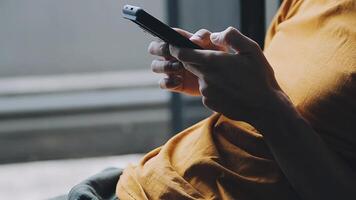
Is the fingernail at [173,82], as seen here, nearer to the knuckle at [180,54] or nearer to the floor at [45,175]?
the knuckle at [180,54]

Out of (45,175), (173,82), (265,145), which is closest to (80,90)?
(45,175)

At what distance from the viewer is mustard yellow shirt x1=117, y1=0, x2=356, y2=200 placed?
0.71 m

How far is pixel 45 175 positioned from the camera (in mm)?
1779

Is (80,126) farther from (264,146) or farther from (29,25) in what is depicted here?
(264,146)

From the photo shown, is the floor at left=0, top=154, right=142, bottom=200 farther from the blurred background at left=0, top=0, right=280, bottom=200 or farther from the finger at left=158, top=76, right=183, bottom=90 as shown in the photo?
the finger at left=158, top=76, right=183, bottom=90

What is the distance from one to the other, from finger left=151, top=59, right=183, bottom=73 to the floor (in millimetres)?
905

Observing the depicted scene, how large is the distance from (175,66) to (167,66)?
11 millimetres

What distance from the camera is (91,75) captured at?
6.19 feet

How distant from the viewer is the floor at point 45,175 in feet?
5.54

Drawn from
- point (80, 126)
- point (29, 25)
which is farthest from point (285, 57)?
point (80, 126)

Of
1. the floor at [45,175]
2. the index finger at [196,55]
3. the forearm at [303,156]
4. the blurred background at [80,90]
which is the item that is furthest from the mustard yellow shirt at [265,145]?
the floor at [45,175]

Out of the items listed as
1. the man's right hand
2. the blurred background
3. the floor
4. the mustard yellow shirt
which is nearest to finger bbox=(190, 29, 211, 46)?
the man's right hand

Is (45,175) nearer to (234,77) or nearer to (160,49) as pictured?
(160,49)

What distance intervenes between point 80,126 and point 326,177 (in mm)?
1447
